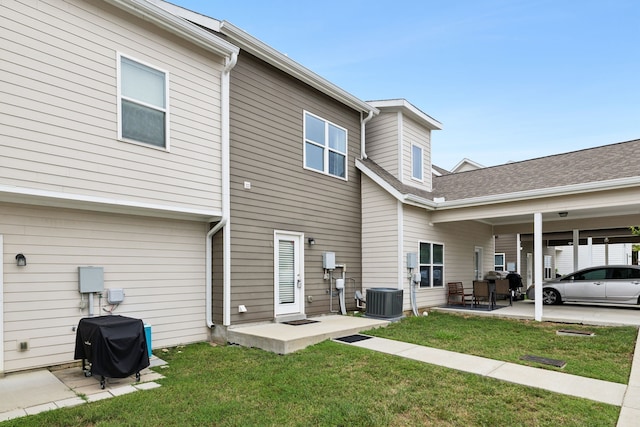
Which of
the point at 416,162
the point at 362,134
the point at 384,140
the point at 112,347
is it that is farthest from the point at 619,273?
the point at 112,347

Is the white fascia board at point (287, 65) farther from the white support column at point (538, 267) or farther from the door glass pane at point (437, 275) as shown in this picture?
the white support column at point (538, 267)

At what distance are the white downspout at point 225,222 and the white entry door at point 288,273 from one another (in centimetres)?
132

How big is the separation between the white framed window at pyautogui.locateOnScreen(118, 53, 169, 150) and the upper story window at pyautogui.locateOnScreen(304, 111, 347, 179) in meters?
3.66

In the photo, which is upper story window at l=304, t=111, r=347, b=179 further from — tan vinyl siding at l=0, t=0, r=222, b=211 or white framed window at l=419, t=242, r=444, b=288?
Answer: white framed window at l=419, t=242, r=444, b=288

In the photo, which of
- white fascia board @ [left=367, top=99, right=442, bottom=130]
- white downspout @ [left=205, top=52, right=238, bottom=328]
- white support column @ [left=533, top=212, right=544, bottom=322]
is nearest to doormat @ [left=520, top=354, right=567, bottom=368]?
white support column @ [left=533, top=212, right=544, bottom=322]

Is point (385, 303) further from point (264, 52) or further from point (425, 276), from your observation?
point (264, 52)

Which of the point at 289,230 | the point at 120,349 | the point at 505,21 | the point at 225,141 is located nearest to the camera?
the point at 120,349

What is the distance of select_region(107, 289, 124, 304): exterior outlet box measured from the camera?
19.8 ft

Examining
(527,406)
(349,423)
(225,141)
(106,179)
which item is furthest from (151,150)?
(527,406)

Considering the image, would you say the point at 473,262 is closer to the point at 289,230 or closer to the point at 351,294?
the point at 351,294

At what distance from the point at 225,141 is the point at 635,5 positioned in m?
→ 11.2

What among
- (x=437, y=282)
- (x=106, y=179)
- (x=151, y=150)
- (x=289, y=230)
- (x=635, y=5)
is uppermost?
(x=635, y=5)

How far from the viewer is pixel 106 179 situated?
5.70 meters

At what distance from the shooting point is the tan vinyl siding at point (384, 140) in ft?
37.0
